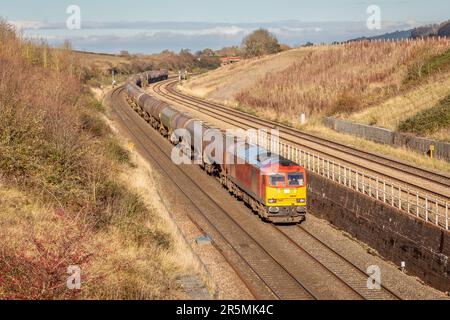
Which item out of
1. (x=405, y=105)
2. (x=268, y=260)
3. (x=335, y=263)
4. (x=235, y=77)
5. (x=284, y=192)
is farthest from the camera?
(x=235, y=77)

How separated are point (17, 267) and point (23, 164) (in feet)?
28.1

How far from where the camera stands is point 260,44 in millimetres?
144375

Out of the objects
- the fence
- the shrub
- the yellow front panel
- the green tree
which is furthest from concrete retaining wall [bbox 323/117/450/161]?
the green tree

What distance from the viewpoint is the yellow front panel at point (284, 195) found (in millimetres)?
24188

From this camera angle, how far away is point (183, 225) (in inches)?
982

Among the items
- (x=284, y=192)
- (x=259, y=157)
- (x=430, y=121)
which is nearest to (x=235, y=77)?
(x=430, y=121)

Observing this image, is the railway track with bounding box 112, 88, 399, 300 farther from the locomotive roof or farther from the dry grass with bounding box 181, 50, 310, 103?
the dry grass with bounding box 181, 50, 310, 103

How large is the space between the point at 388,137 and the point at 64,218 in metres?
27.5

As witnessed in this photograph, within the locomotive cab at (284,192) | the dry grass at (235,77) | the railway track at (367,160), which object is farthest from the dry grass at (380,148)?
the dry grass at (235,77)

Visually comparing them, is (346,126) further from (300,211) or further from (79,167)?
(79,167)

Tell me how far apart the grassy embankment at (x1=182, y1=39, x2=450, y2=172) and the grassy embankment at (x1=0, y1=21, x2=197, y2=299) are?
18.9 m

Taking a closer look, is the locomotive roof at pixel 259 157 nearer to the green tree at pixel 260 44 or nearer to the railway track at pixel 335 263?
the railway track at pixel 335 263

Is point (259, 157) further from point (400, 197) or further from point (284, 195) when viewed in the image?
point (400, 197)
